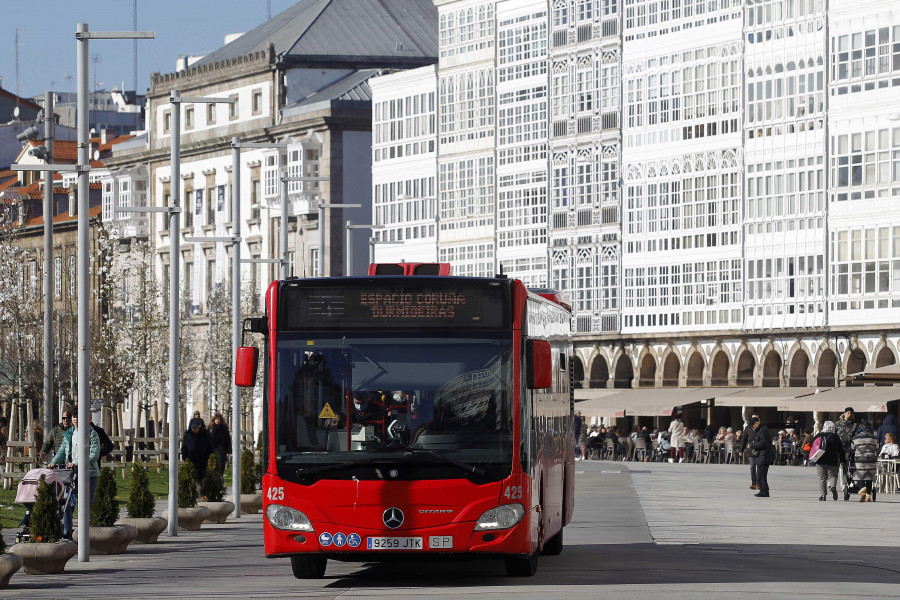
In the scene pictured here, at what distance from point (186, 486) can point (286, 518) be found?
38.0ft

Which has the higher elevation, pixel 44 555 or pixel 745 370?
→ pixel 745 370

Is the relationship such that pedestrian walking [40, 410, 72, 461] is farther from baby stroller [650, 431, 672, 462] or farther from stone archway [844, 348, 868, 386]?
baby stroller [650, 431, 672, 462]

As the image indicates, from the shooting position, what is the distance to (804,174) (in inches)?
3118

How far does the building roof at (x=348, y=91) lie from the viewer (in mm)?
108812

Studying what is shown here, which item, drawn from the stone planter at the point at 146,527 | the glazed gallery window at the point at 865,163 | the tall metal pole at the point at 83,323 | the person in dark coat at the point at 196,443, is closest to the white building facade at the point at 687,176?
the glazed gallery window at the point at 865,163

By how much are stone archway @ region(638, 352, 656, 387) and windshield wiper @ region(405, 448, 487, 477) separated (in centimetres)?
6759

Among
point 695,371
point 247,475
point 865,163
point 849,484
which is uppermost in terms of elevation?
point 865,163

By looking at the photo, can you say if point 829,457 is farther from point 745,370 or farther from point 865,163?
Result: point 745,370

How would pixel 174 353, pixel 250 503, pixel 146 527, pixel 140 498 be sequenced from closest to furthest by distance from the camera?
pixel 146 527 → pixel 140 498 → pixel 174 353 → pixel 250 503

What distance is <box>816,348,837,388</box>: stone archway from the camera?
77688 millimetres

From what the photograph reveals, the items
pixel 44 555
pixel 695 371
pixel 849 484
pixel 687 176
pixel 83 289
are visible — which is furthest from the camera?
pixel 695 371

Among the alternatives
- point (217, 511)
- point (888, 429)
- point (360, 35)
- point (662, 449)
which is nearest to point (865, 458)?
point (888, 429)

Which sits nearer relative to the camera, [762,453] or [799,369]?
[762,453]

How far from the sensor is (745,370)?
8275cm
